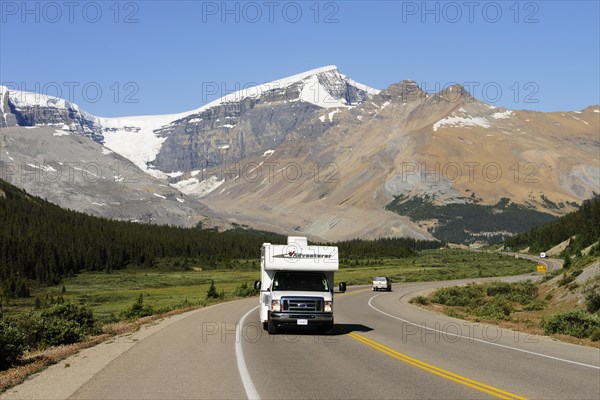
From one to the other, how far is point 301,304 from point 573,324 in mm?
10677

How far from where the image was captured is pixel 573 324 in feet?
88.1

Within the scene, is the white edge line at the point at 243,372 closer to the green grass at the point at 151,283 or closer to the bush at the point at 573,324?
the bush at the point at 573,324

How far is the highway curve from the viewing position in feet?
44.9

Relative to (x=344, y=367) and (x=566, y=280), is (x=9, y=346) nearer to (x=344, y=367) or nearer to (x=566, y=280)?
(x=344, y=367)

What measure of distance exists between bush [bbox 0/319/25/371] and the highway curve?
104 inches

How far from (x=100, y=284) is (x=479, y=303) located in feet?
257

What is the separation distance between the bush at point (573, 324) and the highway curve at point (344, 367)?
1429mm

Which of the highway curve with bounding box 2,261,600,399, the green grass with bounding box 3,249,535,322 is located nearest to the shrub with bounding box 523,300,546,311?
the highway curve with bounding box 2,261,600,399

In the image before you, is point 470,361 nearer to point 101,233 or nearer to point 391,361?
point 391,361

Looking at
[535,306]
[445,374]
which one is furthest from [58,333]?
[535,306]

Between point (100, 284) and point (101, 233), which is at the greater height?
point (101, 233)

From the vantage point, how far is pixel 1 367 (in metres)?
18.4

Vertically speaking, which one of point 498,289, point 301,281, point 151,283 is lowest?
point 151,283

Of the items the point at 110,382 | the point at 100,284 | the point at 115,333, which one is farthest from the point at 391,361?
the point at 100,284
